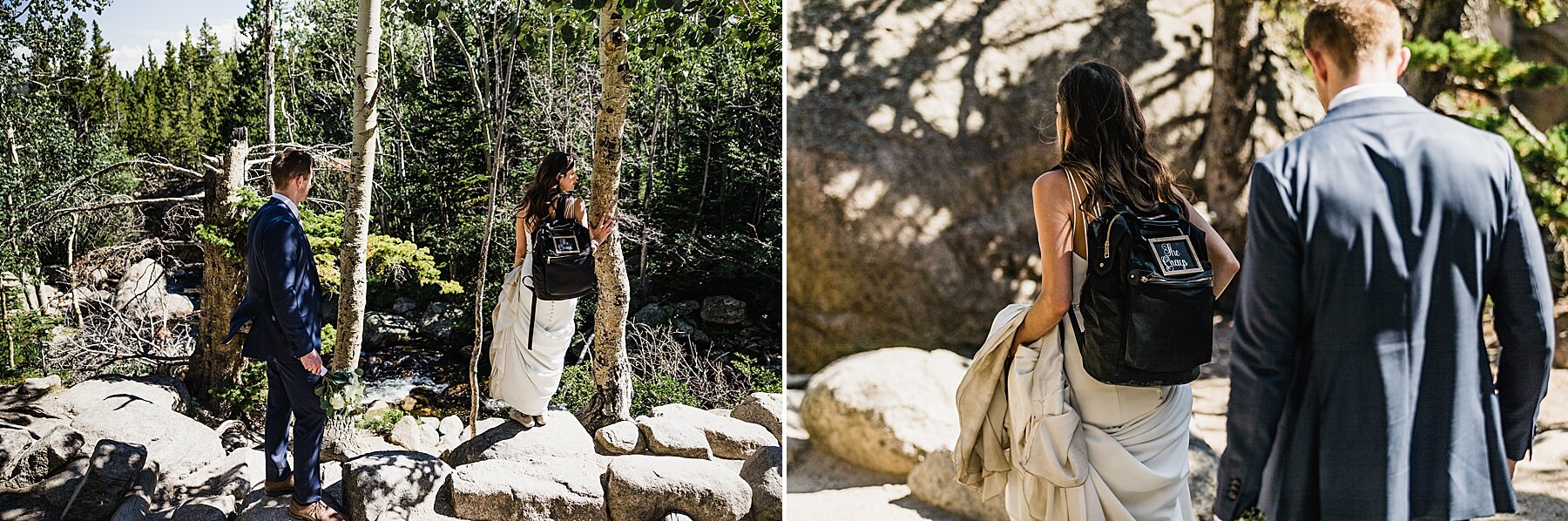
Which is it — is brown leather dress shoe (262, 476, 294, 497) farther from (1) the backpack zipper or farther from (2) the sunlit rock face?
(1) the backpack zipper

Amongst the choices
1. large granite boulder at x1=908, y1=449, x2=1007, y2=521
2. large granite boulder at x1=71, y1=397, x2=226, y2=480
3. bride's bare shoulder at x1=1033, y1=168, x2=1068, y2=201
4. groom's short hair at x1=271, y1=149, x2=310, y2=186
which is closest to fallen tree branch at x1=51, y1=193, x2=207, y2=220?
large granite boulder at x1=71, y1=397, x2=226, y2=480

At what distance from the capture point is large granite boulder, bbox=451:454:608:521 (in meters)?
3.32

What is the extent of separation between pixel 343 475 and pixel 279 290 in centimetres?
77

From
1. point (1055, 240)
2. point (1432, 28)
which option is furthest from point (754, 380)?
point (1055, 240)

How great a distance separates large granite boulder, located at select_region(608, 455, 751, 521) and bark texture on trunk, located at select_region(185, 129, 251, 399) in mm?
1980

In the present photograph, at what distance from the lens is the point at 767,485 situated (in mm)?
3648

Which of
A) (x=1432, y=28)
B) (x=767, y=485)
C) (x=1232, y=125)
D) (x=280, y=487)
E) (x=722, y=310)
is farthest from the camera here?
(x=722, y=310)

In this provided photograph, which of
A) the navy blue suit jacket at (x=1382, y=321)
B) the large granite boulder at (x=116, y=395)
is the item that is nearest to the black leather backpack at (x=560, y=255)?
the large granite boulder at (x=116, y=395)

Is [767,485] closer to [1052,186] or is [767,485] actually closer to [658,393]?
[1052,186]

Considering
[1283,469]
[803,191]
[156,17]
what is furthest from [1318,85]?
[156,17]

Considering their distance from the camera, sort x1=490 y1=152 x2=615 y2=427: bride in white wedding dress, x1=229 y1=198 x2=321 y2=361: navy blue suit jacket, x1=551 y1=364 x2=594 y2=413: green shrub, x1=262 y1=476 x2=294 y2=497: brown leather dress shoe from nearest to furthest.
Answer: x1=229 y1=198 x2=321 y2=361: navy blue suit jacket < x1=262 y1=476 x2=294 y2=497: brown leather dress shoe < x1=490 y1=152 x2=615 y2=427: bride in white wedding dress < x1=551 y1=364 x2=594 y2=413: green shrub

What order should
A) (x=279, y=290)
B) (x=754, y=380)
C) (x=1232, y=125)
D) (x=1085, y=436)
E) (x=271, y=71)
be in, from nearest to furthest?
1. (x=1085, y=436)
2. (x=279, y=290)
3. (x=271, y=71)
4. (x=1232, y=125)
5. (x=754, y=380)

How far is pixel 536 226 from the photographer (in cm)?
381

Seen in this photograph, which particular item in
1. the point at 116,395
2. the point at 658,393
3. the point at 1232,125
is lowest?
the point at 658,393
